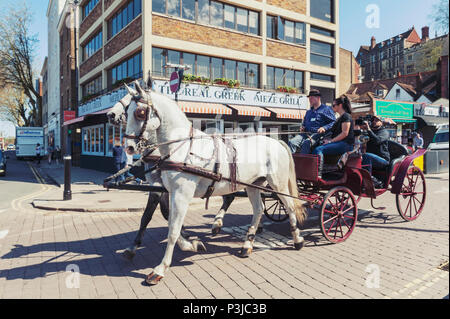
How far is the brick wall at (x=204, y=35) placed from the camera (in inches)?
557

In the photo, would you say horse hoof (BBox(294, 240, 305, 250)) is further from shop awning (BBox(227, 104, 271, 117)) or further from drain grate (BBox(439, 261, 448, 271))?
shop awning (BBox(227, 104, 271, 117))

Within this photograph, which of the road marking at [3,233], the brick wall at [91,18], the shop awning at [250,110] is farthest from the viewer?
the brick wall at [91,18]

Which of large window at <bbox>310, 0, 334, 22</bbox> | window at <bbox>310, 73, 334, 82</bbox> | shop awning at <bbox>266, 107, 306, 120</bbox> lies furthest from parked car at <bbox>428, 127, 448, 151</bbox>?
large window at <bbox>310, 0, 334, 22</bbox>

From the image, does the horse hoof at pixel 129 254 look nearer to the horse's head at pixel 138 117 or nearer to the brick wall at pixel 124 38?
the horse's head at pixel 138 117

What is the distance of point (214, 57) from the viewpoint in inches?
625

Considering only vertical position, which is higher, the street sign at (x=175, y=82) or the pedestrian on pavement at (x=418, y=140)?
the street sign at (x=175, y=82)

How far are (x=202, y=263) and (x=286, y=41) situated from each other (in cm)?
1805

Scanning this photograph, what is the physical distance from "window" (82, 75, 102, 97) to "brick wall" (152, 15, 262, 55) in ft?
26.7

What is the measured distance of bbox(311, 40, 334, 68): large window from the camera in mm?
21234

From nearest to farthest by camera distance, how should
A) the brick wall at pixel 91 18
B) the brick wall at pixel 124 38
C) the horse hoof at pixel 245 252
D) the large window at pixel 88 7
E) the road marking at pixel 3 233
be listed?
the horse hoof at pixel 245 252 < the road marking at pixel 3 233 < the brick wall at pixel 124 38 < the brick wall at pixel 91 18 < the large window at pixel 88 7

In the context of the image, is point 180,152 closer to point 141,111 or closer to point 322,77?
point 141,111

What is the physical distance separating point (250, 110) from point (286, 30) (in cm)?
716

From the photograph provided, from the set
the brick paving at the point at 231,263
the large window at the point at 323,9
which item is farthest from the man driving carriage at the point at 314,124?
the large window at the point at 323,9
